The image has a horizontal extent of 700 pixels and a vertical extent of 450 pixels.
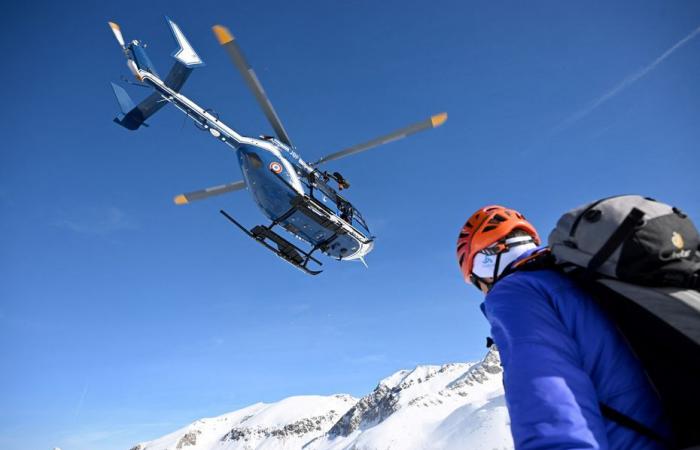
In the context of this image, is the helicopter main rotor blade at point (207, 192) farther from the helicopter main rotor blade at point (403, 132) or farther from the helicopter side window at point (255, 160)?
the helicopter main rotor blade at point (403, 132)

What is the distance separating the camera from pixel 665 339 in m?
1.75

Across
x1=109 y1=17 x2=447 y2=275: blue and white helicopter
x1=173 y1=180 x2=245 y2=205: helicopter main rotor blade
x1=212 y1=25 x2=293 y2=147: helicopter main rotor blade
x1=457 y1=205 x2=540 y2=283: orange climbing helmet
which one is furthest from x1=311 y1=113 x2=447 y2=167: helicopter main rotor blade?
x1=457 y1=205 x2=540 y2=283: orange climbing helmet

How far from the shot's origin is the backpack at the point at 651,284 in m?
1.73

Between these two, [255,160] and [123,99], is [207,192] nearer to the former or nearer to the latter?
[255,160]

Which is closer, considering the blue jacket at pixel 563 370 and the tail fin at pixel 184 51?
the blue jacket at pixel 563 370

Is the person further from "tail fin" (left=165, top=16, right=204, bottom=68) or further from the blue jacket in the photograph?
"tail fin" (left=165, top=16, right=204, bottom=68)

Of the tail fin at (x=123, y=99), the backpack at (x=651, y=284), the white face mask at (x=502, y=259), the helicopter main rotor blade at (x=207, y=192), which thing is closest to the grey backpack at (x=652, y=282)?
the backpack at (x=651, y=284)

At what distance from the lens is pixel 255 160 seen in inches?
677

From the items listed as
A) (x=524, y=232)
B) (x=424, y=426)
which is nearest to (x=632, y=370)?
(x=524, y=232)

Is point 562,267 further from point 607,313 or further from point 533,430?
point 533,430

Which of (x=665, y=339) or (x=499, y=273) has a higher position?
(x=499, y=273)

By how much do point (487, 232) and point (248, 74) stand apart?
49.4 ft

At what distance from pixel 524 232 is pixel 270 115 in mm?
16848

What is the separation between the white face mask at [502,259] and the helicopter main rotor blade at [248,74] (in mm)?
14785
